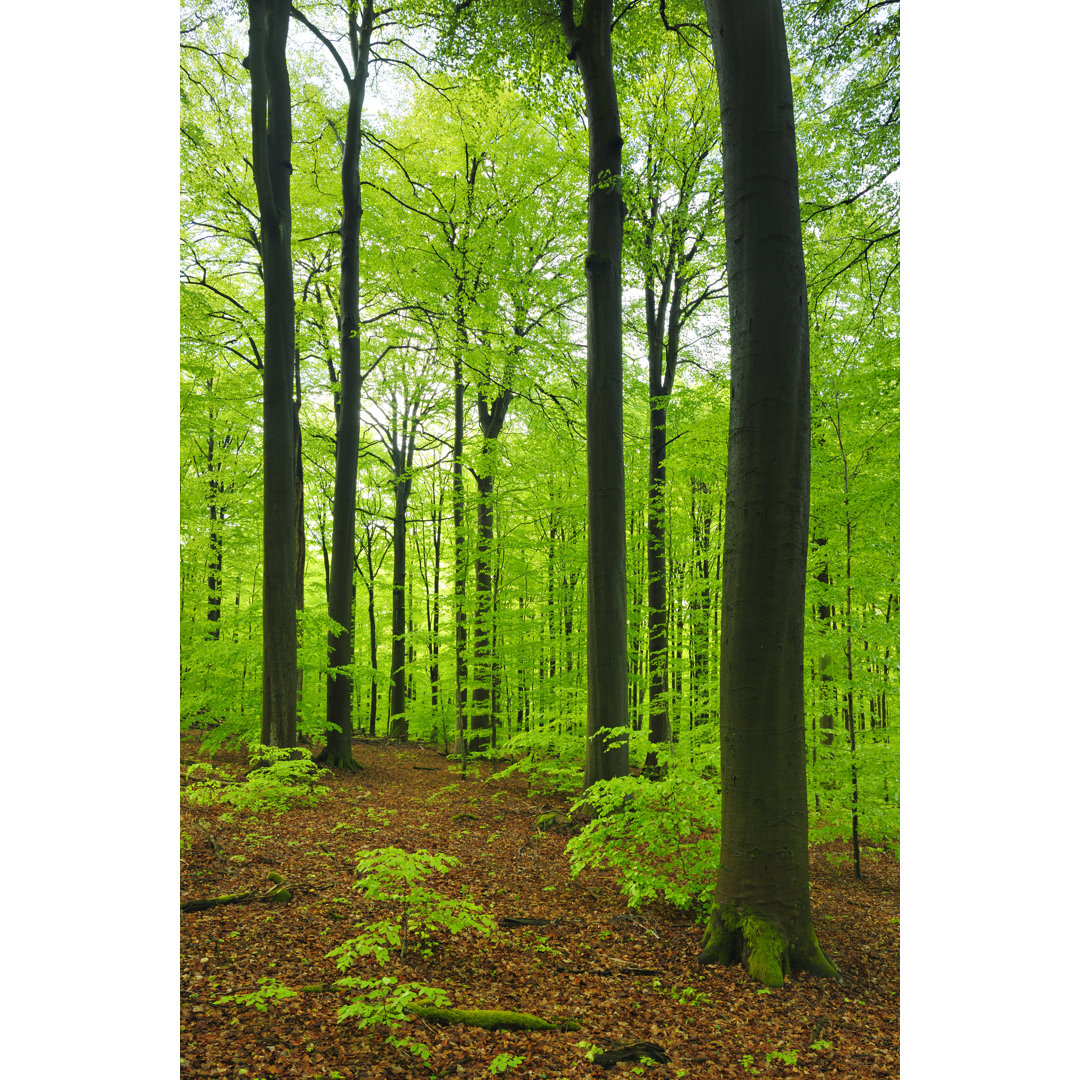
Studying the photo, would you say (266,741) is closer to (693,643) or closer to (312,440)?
(693,643)

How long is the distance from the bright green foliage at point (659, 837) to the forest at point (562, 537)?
0.10 ft

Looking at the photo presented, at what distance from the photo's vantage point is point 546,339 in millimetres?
11953

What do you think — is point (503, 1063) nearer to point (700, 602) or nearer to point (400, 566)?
point (700, 602)

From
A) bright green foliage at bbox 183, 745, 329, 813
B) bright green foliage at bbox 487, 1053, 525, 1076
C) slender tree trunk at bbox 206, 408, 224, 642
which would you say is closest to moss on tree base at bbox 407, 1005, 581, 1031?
bright green foliage at bbox 487, 1053, 525, 1076

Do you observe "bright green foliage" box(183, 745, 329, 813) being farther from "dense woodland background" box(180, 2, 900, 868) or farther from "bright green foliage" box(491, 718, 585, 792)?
"bright green foliage" box(491, 718, 585, 792)

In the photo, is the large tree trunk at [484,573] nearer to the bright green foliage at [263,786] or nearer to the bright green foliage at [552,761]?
the bright green foliage at [552,761]

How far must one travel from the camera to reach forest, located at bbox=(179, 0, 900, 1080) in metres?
3.00

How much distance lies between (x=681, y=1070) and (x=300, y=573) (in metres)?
9.04

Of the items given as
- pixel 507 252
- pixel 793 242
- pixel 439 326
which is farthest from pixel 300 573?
pixel 793 242

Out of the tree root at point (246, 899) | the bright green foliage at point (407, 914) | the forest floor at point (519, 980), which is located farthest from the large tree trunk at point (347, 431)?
the bright green foliage at point (407, 914)

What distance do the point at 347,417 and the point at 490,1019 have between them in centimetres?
862

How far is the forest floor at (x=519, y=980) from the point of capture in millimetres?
2285

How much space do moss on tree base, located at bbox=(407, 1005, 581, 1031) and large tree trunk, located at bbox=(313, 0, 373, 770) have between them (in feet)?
22.9

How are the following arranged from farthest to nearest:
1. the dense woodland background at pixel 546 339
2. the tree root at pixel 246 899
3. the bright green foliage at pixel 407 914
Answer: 1. the dense woodland background at pixel 546 339
2. the tree root at pixel 246 899
3. the bright green foliage at pixel 407 914
